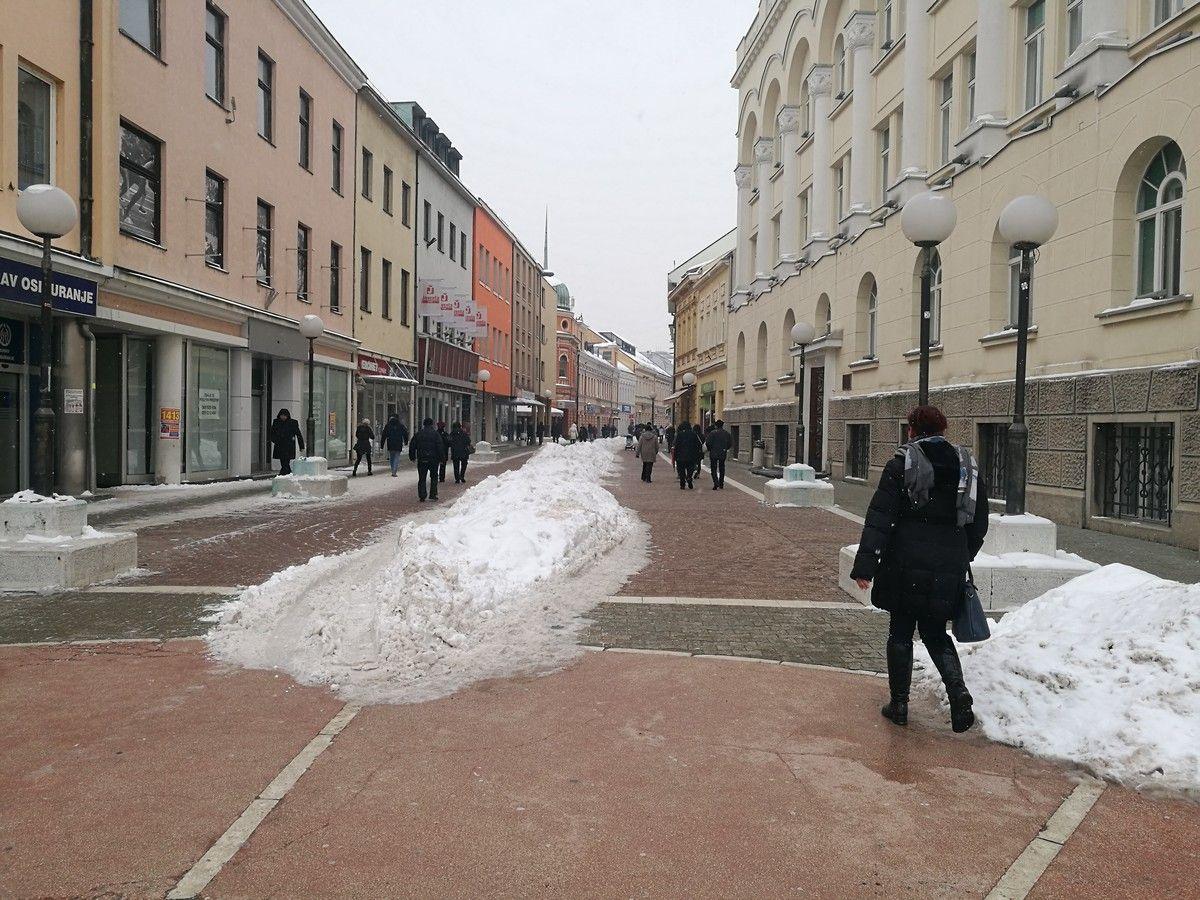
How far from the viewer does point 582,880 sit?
302 centimetres

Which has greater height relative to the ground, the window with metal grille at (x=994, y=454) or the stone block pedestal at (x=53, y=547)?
the window with metal grille at (x=994, y=454)

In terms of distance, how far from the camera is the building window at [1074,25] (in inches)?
534

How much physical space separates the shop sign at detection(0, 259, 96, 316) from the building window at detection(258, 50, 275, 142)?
30.3 feet

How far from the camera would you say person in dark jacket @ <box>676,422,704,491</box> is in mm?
21453

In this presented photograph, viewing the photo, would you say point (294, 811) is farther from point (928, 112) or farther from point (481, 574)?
point (928, 112)

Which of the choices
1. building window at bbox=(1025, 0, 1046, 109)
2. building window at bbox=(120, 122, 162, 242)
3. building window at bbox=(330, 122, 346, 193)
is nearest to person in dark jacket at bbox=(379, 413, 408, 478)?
building window at bbox=(120, 122, 162, 242)

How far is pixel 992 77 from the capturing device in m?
15.5

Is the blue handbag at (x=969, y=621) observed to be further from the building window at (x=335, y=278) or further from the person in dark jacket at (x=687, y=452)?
the building window at (x=335, y=278)

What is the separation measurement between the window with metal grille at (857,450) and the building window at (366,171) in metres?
18.1

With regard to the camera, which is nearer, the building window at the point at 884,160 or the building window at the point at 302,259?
the building window at the point at 884,160

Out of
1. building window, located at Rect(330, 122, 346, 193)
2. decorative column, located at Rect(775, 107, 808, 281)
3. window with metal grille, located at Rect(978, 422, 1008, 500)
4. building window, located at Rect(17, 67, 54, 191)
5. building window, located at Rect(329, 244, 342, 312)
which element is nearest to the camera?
building window, located at Rect(17, 67, 54, 191)

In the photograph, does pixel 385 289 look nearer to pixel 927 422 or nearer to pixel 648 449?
pixel 648 449

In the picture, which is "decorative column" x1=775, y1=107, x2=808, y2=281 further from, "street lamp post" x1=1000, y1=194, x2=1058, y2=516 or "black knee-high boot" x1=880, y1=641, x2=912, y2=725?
"black knee-high boot" x1=880, y1=641, x2=912, y2=725

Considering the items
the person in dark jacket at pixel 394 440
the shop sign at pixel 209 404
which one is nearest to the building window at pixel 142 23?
the shop sign at pixel 209 404
